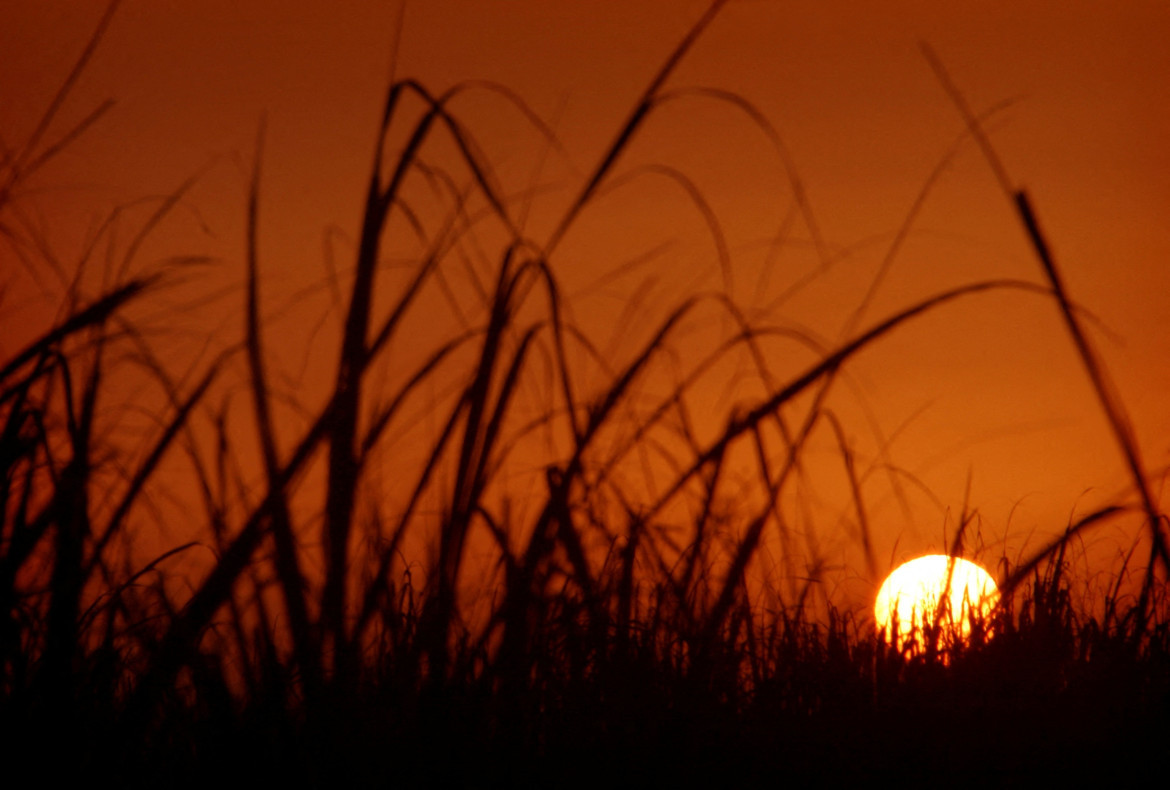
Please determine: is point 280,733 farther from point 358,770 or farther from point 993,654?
point 993,654

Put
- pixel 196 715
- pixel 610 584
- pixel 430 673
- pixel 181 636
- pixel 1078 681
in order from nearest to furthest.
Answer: pixel 181 636, pixel 430 673, pixel 196 715, pixel 1078 681, pixel 610 584

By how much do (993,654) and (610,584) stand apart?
42cm

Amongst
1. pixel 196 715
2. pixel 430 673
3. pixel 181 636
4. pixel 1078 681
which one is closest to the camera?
pixel 181 636

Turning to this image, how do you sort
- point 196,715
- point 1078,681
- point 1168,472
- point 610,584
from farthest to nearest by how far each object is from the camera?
point 1168,472 < point 610,584 < point 1078,681 < point 196,715

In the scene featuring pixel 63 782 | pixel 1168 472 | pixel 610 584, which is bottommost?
pixel 63 782

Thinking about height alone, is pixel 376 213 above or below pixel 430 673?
above

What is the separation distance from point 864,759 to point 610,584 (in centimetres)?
38

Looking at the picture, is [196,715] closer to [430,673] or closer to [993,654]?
[430,673]

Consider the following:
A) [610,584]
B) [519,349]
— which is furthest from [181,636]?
[610,584]

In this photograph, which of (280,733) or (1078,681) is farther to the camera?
(1078,681)

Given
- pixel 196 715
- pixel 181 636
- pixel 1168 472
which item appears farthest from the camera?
pixel 1168 472

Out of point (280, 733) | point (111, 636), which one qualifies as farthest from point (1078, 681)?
point (111, 636)

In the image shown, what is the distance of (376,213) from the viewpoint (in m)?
0.91

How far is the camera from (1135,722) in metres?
1.10
